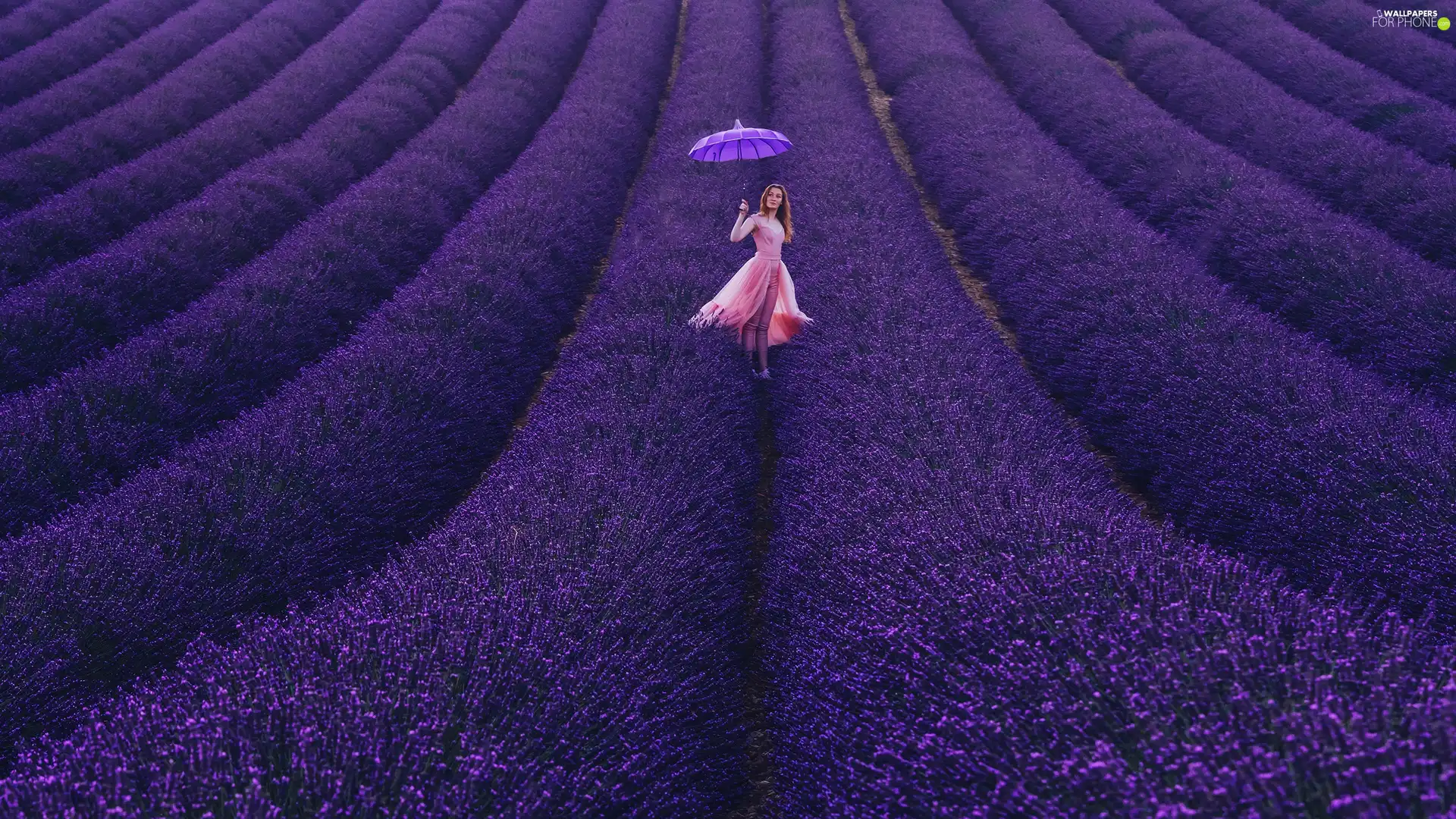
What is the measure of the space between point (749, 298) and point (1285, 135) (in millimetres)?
5091

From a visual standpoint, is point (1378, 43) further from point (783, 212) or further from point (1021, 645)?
point (1021, 645)

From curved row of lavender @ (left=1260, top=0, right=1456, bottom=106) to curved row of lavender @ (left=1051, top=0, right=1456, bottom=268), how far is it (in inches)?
53.2

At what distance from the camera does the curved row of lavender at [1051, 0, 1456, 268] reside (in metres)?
5.41

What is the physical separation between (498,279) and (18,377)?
2.47 m

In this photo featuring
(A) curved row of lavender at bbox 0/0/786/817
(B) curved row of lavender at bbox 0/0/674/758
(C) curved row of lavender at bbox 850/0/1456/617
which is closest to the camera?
(A) curved row of lavender at bbox 0/0/786/817

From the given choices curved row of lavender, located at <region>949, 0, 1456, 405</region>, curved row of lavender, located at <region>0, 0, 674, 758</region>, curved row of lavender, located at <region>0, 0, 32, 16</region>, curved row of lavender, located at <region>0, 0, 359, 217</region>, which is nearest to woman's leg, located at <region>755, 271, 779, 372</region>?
curved row of lavender, located at <region>0, 0, 674, 758</region>

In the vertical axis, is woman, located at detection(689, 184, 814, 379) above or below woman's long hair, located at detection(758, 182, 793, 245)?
below

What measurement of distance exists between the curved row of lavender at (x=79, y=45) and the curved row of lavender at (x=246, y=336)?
477cm

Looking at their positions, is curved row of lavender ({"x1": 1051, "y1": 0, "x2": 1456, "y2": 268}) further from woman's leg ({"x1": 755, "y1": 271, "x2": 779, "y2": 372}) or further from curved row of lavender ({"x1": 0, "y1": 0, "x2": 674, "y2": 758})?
curved row of lavender ({"x1": 0, "y1": 0, "x2": 674, "y2": 758})

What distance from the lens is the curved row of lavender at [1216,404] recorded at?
9.20 ft

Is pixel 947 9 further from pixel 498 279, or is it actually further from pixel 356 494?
pixel 356 494

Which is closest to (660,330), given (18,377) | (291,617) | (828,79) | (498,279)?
(498,279)

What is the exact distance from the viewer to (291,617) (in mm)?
2352

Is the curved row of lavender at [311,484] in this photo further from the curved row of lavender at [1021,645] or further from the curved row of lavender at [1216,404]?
the curved row of lavender at [1216,404]
